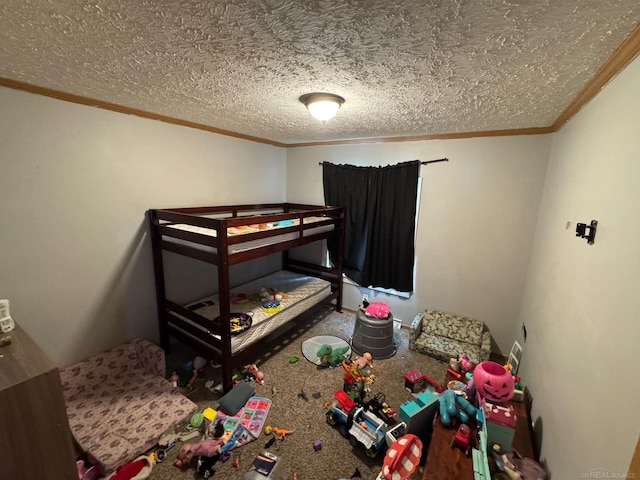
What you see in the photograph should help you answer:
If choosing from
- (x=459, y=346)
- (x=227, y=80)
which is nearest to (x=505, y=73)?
(x=227, y=80)

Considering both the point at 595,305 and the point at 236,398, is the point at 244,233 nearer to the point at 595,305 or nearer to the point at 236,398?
the point at 236,398

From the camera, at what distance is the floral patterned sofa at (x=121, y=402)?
1.51m

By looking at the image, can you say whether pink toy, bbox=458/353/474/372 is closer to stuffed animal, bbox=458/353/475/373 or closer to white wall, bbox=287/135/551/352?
stuffed animal, bbox=458/353/475/373

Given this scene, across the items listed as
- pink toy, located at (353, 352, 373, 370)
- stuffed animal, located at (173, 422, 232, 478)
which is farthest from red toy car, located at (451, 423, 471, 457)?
stuffed animal, located at (173, 422, 232, 478)

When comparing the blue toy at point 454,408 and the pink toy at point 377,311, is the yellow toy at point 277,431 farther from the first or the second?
the pink toy at point 377,311

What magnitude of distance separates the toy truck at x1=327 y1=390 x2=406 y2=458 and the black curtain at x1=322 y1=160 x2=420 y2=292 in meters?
1.52

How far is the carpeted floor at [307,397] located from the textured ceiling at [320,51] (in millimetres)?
2083

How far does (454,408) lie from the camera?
5.07ft

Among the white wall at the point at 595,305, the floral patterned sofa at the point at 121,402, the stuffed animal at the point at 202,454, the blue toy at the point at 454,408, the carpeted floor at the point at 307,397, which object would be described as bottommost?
the carpeted floor at the point at 307,397

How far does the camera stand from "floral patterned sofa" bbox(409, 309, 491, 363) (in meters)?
2.45

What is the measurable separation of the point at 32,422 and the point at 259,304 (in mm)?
1569

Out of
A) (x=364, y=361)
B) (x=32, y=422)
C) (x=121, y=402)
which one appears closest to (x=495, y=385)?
(x=364, y=361)

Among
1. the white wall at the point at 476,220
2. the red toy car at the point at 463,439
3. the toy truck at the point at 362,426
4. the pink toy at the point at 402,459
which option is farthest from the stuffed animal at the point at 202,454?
the white wall at the point at 476,220

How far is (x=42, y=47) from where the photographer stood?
109 centimetres
